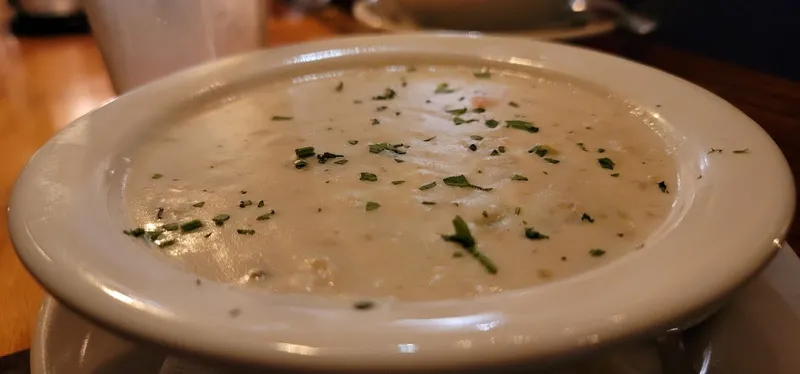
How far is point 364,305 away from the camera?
537 millimetres

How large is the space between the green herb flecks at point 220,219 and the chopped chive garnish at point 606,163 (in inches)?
18.3

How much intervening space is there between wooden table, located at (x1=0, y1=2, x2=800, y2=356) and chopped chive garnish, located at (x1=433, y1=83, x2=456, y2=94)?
52 centimetres

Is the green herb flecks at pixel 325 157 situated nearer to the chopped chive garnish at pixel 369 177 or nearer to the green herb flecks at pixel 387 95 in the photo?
the chopped chive garnish at pixel 369 177

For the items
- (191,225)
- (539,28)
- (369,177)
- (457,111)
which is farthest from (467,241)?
(539,28)

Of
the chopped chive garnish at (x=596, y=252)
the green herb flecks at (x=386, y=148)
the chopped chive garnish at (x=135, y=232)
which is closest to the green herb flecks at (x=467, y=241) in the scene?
the chopped chive garnish at (x=596, y=252)

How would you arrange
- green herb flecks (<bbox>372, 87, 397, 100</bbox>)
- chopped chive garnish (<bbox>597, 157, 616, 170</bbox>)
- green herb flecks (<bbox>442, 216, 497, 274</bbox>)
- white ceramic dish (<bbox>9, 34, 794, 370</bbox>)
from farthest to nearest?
green herb flecks (<bbox>372, 87, 397, 100</bbox>) < chopped chive garnish (<bbox>597, 157, 616, 170</bbox>) < green herb flecks (<bbox>442, 216, 497, 274</bbox>) < white ceramic dish (<bbox>9, 34, 794, 370</bbox>)

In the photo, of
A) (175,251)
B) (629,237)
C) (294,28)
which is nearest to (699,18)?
(294,28)

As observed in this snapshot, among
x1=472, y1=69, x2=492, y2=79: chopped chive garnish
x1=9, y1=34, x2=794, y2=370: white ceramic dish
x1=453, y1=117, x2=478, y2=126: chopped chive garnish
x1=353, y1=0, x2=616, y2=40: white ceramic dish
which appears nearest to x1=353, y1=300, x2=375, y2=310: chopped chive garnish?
x1=9, y1=34, x2=794, y2=370: white ceramic dish

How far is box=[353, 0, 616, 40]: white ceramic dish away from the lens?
4.88 feet

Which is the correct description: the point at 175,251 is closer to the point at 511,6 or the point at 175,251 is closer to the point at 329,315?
the point at 329,315

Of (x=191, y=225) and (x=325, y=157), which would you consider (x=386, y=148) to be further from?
(x=191, y=225)

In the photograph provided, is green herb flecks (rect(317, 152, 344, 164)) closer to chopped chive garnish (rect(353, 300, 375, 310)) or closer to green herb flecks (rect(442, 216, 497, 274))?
green herb flecks (rect(442, 216, 497, 274))

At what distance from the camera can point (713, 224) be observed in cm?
60

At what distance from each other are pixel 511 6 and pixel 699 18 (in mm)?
733
